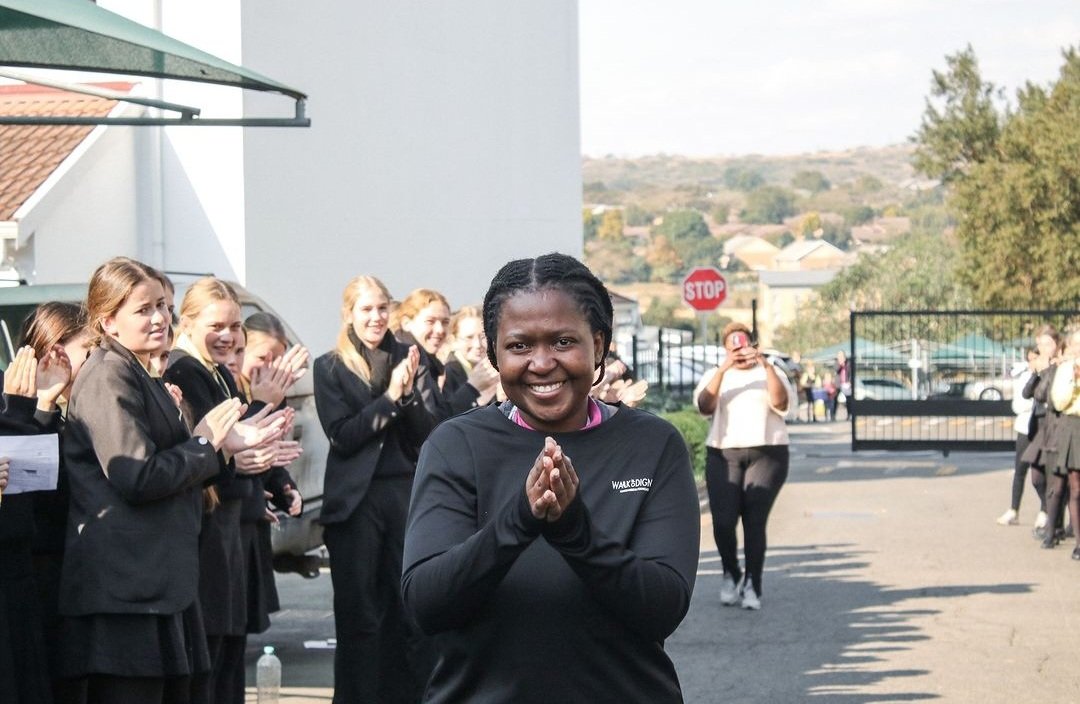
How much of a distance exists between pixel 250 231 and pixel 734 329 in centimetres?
570

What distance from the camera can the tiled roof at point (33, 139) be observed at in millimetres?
14977

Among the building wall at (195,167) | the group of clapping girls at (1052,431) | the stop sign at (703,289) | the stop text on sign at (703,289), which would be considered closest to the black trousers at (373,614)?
the group of clapping girls at (1052,431)

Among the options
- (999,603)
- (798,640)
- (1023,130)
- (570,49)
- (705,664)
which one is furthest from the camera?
(1023,130)

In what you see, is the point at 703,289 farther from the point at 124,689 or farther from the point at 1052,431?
the point at 124,689

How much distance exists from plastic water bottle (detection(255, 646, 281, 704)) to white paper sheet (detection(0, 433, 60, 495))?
94.0 inches

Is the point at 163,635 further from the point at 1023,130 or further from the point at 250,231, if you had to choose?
the point at 1023,130

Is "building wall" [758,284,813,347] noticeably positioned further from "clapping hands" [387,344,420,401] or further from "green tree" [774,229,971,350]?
"clapping hands" [387,344,420,401]

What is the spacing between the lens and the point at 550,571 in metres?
3.28

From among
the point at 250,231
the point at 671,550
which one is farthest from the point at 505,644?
the point at 250,231

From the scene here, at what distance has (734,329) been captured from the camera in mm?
12336

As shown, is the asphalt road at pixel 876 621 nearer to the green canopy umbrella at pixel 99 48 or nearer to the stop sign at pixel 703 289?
the green canopy umbrella at pixel 99 48

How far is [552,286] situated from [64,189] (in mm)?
12594

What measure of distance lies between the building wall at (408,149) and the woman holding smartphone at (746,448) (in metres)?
5.83

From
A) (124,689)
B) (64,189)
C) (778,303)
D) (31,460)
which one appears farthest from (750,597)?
(778,303)
